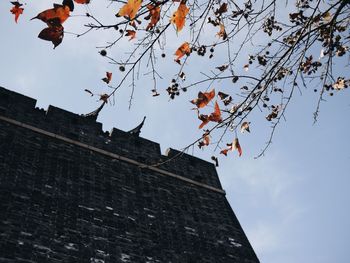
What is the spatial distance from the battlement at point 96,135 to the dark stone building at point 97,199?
0.03 m

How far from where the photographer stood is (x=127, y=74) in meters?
4.71

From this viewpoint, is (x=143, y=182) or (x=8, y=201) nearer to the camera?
(x=8, y=201)

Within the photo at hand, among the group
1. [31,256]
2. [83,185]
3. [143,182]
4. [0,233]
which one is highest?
[143,182]

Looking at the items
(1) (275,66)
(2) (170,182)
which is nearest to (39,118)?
(2) (170,182)

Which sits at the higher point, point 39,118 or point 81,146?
point 39,118

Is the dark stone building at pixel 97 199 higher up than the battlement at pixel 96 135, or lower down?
A: lower down

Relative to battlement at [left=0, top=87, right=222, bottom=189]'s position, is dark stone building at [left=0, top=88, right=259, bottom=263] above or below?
below

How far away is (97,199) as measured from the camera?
29.3ft

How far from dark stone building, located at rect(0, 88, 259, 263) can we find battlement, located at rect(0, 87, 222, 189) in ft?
0.10

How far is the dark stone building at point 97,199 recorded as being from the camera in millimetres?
7355

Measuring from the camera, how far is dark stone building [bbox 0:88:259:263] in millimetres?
7355

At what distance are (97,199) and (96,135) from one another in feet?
9.28

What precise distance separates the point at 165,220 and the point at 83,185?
7.63 ft

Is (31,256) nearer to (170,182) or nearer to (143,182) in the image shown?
(143,182)
